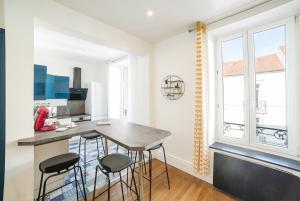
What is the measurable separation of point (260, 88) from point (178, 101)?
4.28ft

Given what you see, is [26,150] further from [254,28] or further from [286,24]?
[286,24]

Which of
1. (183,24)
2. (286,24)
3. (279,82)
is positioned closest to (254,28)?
(286,24)

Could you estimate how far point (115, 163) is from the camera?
149 cm

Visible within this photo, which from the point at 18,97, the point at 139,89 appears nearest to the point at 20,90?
the point at 18,97

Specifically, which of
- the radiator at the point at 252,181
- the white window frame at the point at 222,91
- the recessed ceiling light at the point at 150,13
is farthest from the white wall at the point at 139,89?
the radiator at the point at 252,181

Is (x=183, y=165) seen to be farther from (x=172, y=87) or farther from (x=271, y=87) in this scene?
(x=271, y=87)

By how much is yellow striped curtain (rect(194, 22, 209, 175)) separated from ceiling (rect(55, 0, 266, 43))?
269mm

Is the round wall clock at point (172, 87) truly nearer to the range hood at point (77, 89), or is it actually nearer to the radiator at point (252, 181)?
the radiator at point (252, 181)

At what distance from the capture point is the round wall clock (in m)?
2.66

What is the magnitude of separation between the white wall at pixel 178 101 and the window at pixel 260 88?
52 centimetres

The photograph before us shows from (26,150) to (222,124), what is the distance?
9.34ft

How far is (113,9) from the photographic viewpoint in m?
1.90

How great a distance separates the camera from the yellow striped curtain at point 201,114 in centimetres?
215

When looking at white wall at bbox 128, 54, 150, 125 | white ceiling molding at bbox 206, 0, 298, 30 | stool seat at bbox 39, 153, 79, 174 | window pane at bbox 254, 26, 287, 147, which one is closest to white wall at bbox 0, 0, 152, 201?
stool seat at bbox 39, 153, 79, 174
